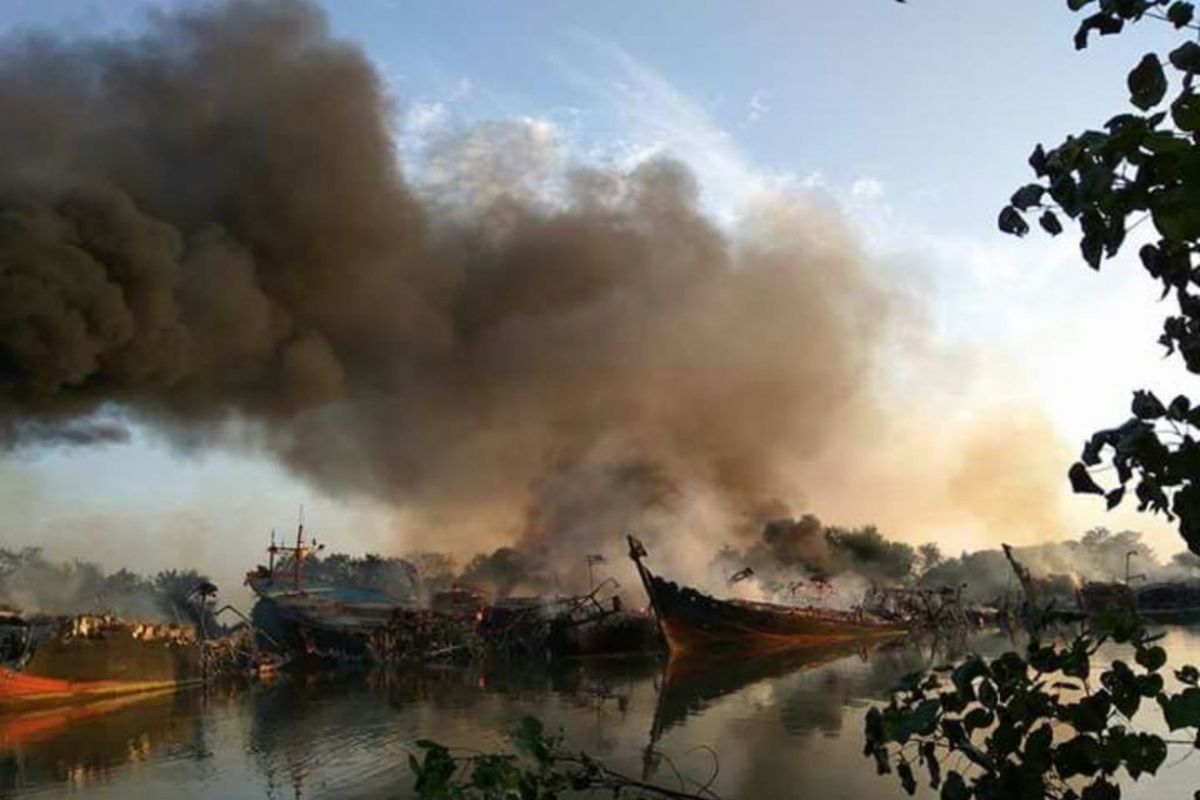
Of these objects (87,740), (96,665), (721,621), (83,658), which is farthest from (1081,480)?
(721,621)

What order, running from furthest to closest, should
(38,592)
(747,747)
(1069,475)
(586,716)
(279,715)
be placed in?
(38,592) < (279,715) < (586,716) < (747,747) < (1069,475)

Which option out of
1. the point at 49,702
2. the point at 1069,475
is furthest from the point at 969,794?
the point at 49,702

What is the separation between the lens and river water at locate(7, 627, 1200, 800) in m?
14.3

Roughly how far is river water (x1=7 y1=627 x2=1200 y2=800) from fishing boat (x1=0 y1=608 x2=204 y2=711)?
101 centimetres

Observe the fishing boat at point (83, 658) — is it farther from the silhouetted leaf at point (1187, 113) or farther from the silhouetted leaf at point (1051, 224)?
the silhouetted leaf at point (1187, 113)

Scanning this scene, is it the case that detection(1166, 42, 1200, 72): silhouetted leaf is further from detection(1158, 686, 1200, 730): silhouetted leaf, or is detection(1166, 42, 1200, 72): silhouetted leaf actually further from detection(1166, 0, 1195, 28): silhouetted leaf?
detection(1158, 686, 1200, 730): silhouetted leaf

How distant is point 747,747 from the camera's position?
54.8ft

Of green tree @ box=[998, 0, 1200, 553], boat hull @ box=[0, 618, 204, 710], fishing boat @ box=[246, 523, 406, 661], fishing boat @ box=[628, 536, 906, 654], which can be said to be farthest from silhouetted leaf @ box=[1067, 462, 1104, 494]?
fishing boat @ box=[246, 523, 406, 661]

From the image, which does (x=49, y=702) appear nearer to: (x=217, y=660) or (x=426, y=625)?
(x=217, y=660)

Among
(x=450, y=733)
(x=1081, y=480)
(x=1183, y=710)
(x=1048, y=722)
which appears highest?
(x=1081, y=480)

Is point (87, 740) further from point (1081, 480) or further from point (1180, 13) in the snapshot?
point (1180, 13)

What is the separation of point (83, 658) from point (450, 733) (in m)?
14.0

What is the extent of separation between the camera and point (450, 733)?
1927 centimetres

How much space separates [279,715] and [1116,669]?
24.1 metres
